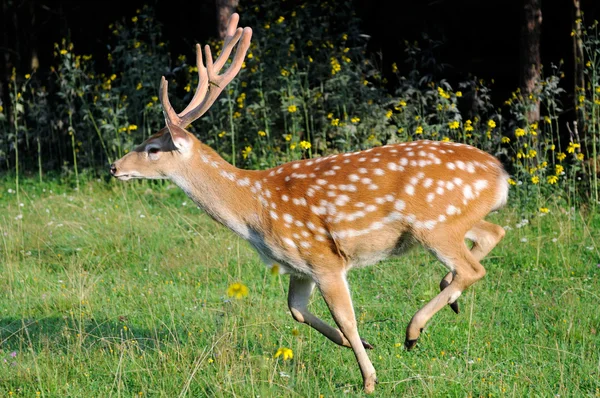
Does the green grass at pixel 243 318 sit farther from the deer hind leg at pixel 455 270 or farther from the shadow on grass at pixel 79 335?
the deer hind leg at pixel 455 270

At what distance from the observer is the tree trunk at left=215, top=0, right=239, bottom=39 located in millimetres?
9992

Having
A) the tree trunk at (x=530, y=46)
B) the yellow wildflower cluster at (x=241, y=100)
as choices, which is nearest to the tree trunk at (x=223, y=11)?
the yellow wildflower cluster at (x=241, y=100)

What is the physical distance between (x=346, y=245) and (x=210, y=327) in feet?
4.05

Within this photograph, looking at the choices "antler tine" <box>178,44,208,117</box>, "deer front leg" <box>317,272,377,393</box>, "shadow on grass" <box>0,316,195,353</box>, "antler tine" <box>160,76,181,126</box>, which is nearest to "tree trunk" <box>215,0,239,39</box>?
"antler tine" <box>178,44,208,117</box>

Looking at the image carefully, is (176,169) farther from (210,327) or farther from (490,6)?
(490,6)

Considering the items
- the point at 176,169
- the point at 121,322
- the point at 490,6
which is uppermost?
the point at 490,6

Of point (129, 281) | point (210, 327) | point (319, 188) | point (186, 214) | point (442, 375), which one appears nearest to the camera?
point (442, 375)

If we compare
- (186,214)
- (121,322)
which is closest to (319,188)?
(121,322)

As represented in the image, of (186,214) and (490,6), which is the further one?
(490,6)

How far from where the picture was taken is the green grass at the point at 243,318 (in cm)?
458

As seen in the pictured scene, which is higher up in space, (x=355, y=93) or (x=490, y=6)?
(x=490, y=6)

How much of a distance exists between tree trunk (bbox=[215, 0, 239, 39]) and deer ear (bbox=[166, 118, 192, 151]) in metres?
5.35

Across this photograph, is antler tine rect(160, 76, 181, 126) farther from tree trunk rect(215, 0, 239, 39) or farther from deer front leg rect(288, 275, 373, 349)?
tree trunk rect(215, 0, 239, 39)

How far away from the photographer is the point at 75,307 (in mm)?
6043
